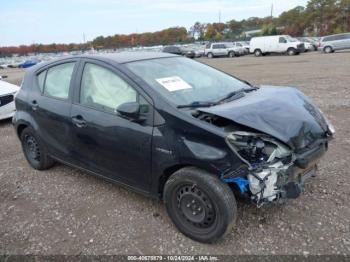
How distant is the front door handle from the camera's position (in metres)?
3.64

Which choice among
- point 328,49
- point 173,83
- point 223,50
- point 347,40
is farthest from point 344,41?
point 173,83

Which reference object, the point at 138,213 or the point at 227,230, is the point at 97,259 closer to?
the point at 138,213

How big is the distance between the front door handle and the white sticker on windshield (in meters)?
0.96

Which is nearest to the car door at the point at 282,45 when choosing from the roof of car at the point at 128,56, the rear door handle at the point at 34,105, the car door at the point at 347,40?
the car door at the point at 347,40

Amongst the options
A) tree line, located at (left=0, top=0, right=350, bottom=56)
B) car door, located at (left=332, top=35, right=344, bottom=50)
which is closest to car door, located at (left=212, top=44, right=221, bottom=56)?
car door, located at (left=332, top=35, right=344, bottom=50)

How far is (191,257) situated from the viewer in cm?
286

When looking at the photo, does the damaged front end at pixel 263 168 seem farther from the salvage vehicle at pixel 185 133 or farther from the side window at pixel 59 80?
the side window at pixel 59 80

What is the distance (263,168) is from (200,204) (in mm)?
637

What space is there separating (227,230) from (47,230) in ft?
5.93

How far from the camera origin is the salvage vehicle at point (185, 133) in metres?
2.77

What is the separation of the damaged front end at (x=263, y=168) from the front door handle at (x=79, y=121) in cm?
171

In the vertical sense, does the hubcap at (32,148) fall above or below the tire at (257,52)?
above

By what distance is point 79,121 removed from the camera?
369 cm

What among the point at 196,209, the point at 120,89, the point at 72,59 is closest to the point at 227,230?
the point at 196,209
